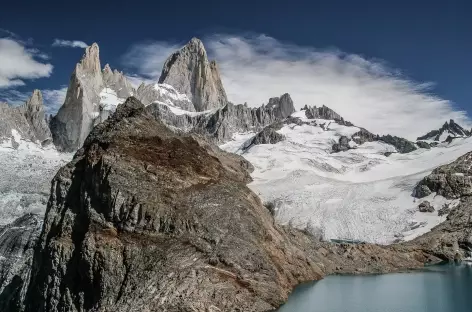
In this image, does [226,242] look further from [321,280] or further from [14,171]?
[14,171]

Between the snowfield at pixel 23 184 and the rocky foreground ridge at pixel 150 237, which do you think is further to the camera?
the snowfield at pixel 23 184

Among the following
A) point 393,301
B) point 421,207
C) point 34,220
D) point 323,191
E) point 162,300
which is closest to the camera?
point 162,300

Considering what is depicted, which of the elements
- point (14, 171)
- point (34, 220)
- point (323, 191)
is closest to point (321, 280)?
point (34, 220)

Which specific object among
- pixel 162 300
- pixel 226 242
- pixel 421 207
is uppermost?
pixel 421 207

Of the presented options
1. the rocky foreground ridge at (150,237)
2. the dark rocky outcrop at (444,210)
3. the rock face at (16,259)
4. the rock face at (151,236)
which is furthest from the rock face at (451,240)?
the rock face at (16,259)

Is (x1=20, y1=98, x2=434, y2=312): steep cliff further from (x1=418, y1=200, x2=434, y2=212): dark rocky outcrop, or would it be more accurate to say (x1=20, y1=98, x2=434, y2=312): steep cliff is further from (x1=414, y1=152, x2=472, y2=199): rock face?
(x1=414, y1=152, x2=472, y2=199): rock face

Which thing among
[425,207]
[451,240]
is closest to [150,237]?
[451,240]

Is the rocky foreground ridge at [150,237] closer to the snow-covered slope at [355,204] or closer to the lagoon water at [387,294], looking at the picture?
the lagoon water at [387,294]

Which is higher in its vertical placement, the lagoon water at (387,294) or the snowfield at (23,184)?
the snowfield at (23,184)
